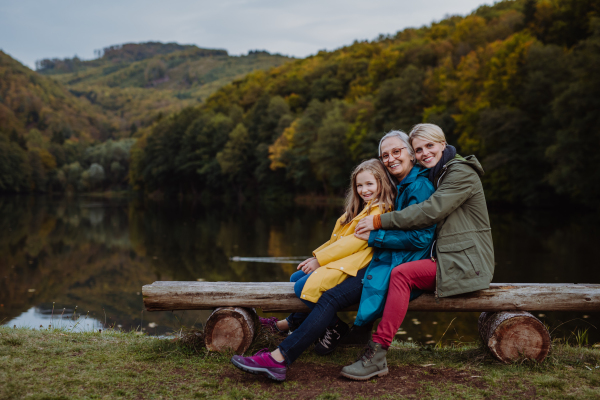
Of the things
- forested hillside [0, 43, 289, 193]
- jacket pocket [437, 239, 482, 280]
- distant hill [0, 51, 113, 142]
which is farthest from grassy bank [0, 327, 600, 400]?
distant hill [0, 51, 113, 142]

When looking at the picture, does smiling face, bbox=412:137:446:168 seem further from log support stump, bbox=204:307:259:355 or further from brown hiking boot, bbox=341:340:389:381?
log support stump, bbox=204:307:259:355

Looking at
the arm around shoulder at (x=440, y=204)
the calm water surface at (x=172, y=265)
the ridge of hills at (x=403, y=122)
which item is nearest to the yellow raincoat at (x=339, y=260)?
the arm around shoulder at (x=440, y=204)

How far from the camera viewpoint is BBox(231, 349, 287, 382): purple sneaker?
3.50 metres

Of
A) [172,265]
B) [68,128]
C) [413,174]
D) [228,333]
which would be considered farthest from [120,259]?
[68,128]

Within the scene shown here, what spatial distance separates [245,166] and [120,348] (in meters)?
62.3

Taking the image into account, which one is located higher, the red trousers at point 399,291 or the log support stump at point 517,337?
the red trousers at point 399,291

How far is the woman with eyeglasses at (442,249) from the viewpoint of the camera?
3686 mm

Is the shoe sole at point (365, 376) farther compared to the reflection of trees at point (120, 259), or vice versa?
the reflection of trees at point (120, 259)

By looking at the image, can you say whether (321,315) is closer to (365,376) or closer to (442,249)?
(365,376)

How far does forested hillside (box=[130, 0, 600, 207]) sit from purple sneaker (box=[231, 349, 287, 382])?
26.5 meters

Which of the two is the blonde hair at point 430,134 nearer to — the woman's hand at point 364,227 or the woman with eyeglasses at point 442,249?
the woman with eyeglasses at point 442,249

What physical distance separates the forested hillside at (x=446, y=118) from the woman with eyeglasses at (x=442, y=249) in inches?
980

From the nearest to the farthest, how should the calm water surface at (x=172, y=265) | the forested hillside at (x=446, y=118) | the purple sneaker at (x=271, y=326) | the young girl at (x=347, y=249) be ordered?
1. the young girl at (x=347, y=249)
2. the purple sneaker at (x=271, y=326)
3. the calm water surface at (x=172, y=265)
4. the forested hillside at (x=446, y=118)

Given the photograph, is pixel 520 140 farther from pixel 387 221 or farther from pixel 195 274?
pixel 387 221
